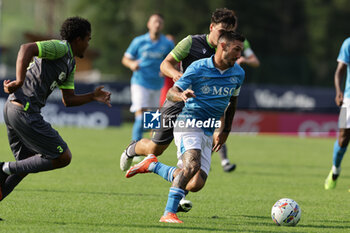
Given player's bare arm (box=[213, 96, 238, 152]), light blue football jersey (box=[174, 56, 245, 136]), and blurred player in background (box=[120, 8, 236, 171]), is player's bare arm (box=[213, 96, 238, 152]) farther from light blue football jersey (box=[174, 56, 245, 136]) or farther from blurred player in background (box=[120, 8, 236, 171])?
blurred player in background (box=[120, 8, 236, 171])

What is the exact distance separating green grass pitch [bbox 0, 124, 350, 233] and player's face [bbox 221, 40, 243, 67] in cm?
156

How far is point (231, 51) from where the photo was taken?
21.9 ft

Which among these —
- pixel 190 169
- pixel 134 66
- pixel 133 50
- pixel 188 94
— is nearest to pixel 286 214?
pixel 190 169

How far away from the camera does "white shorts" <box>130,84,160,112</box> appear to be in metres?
13.4

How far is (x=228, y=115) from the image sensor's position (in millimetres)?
7422

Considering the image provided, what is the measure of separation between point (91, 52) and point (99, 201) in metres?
32.2

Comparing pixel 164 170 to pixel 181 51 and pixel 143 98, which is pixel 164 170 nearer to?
pixel 181 51

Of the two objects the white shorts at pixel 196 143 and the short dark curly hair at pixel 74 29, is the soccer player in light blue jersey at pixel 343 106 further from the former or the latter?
the short dark curly hair at pixel 74 29

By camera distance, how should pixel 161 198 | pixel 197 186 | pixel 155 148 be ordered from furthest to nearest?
pixel 161 198 < pixel 155 148 < pixel 197 186

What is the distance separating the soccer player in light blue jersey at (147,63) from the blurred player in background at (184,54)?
509 centimetres

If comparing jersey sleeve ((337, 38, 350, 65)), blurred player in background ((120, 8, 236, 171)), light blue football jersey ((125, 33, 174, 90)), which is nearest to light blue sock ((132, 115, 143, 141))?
light blue football jersey ((125, 33, 174, 90))

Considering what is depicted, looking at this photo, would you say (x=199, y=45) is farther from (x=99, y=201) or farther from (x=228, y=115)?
(x=99, y=201)

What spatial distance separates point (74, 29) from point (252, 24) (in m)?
33.6

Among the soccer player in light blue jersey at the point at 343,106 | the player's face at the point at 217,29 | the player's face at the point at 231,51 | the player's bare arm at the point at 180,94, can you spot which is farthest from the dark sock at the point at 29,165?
the soccer player in light blue jersey at the point at 343,106
